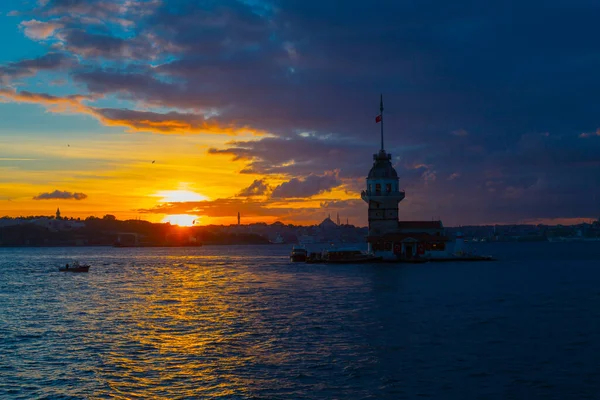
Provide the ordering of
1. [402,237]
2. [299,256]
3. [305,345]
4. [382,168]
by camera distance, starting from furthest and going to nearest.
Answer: [299,256], [382,168], [402,237], [305,345]

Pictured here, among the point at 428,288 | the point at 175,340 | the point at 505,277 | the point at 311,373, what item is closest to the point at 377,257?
the point at 505,277

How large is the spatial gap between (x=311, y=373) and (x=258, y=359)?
3.73m

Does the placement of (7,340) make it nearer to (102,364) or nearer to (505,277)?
(102,364)

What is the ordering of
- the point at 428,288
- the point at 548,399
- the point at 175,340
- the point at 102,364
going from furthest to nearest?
the point at 428,288, the point at 175,340, the point at 102,364, the point at 548,399

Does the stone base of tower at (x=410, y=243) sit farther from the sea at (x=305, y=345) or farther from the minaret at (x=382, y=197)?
the sea at (x=305, y=345)

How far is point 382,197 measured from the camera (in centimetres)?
10350

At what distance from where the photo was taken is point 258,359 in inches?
1152

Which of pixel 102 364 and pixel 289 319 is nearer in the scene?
pixel 102 364

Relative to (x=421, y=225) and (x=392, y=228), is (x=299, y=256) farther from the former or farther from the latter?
(x=421, y=225)

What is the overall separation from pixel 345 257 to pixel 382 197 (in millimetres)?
12419

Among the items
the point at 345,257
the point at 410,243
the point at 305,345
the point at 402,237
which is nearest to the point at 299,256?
the point at 345,257

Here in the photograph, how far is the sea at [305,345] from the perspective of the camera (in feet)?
80.3

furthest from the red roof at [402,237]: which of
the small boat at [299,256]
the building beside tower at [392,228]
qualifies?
the small boat at [299,256]

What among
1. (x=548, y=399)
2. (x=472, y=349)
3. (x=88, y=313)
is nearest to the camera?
(x=548, y=399)
